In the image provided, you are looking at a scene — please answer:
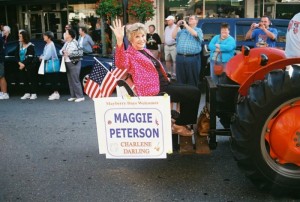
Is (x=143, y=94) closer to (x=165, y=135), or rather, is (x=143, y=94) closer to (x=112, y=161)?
(x=165, y=135)

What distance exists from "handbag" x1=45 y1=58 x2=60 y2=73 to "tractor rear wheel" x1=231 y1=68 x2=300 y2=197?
6.43 metres

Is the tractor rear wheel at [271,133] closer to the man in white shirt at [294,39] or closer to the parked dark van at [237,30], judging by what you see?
the man in white shirt at [294,39]

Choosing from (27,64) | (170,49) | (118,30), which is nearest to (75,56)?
(27,64)

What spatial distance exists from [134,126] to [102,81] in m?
0.76

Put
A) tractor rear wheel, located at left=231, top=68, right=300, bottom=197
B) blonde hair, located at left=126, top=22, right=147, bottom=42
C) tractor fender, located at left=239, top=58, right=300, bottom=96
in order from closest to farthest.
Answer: tractor rear wheel, located at left=231, top=68, right=300, bottom=197 < tractor fender, located at left=239, top=58, right=300, bottom=96 < blonde hair, located at left=126, top=22, right=147, bottom=42

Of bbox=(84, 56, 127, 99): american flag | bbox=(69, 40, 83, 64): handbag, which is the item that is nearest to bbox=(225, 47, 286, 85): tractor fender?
bbox=(84, 56, 127, 99): american flag

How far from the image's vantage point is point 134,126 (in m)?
3.69

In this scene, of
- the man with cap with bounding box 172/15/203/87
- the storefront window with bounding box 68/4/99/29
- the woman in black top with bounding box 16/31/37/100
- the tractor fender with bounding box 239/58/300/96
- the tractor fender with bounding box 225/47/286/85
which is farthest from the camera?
the storefront window with bounding box 68/4/99/29

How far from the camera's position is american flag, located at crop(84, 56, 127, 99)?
4090mm

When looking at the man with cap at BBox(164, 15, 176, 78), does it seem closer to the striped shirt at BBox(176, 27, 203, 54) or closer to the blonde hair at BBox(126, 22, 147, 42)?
the striped shirt at BBox(176, 27, 203, 54)

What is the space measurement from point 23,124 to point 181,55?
3.45 m

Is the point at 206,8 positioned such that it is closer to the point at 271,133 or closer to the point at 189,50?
the point at 189,50

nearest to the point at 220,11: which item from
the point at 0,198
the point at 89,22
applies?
the point at 89,22

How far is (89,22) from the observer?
1961 cm
